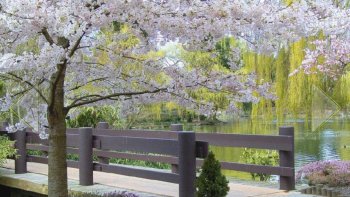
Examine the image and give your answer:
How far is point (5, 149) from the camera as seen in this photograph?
9039 millimetres

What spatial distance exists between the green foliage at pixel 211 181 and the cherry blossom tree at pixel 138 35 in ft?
2.03

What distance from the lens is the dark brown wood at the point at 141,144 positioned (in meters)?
6.67

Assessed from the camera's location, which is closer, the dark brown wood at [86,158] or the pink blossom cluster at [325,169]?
the dark brown wood at [86,158]

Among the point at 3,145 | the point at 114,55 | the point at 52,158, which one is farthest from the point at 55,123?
the point at 3,145

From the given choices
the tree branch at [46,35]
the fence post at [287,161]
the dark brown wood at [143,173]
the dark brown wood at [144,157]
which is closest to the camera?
the tree branch at [46,35]

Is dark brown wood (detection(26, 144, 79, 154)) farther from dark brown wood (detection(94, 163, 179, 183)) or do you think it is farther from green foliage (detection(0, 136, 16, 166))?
dark brown wood (detection(94, 163, 179, 183))

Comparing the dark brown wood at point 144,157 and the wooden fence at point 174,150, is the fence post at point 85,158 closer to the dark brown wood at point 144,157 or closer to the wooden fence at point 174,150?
the wooden fence at point 174,150

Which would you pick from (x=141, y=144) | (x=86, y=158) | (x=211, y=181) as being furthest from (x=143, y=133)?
(x=211, y=181)

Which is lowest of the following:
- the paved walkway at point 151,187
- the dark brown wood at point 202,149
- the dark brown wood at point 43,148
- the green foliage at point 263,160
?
the paved walkway at point 151,187

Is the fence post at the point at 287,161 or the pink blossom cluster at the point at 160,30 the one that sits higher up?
the pink blossom cluster at the point at 160,30

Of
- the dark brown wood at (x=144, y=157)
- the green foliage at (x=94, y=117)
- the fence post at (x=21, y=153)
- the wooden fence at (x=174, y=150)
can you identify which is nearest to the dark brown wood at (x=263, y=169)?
the wooden fence at (x=174, y=150)

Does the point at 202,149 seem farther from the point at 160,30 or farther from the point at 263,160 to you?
the point at 263,160

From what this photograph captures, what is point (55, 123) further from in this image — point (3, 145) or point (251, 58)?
point (251, 58)

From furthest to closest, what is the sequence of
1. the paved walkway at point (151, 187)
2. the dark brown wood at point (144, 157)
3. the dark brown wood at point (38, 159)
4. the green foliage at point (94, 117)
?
the green foliage at point (94, 117)
the dark brown wood at point (38, 159)
the dark brown wood at point (144, 157)
the paved walkway at point (151, 187)
